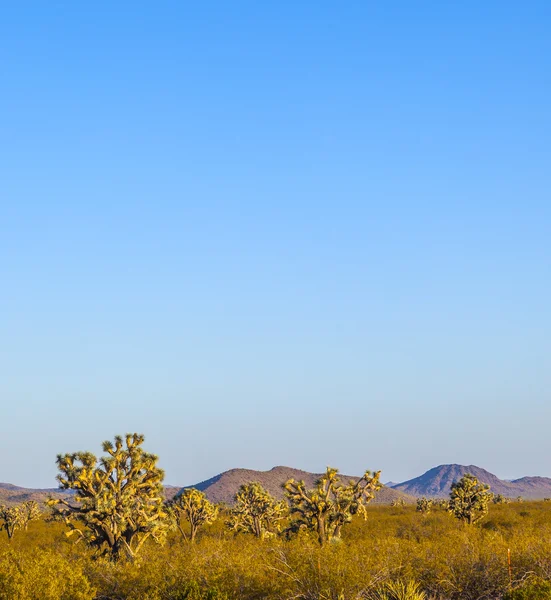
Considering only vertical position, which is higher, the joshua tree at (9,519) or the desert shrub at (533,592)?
the joshua tree at (9,519)

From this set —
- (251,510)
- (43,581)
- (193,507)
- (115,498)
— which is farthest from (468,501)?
(43,581)

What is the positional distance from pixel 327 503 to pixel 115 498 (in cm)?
1405

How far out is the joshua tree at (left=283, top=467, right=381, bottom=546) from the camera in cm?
4334

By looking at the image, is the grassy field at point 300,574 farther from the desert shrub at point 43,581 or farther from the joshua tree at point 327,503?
the joshua tree at point 327,503

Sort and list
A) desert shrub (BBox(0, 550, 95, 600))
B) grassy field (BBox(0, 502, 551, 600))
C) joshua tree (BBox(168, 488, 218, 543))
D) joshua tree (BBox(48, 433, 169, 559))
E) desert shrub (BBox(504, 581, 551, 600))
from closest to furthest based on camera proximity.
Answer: desert shrub (BBox(504, 581, 551, 600))
desert shrub (BBox(0, 550, 95, 600))
grassy field (BBox(0, 502, 551, 600))
joshua tree (BBox(48, 433, 169, 559))
joshua tree (BBox(168, 488, 218, 543))

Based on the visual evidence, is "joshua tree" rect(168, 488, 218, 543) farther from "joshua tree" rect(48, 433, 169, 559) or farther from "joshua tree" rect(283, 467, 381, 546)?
"joshua tree" rect(48, 433, 169, 559)

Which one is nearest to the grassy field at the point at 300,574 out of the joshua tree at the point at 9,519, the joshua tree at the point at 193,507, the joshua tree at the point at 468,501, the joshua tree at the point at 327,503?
the joshua tree at the point at 327,503

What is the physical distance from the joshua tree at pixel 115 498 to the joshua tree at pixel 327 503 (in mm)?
10151

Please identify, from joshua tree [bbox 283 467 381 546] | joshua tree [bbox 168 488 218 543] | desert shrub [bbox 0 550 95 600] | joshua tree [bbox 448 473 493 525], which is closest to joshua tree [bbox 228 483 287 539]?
joshua tree [bbox 168 488 218 543]

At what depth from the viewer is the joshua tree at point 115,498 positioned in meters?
34.1

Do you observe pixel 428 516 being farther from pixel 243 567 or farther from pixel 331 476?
pixel 243 567

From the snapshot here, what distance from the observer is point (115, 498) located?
34.6 meters

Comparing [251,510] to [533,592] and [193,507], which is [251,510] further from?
[533,592]

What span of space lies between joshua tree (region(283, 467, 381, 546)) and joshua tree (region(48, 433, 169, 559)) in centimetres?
1015
